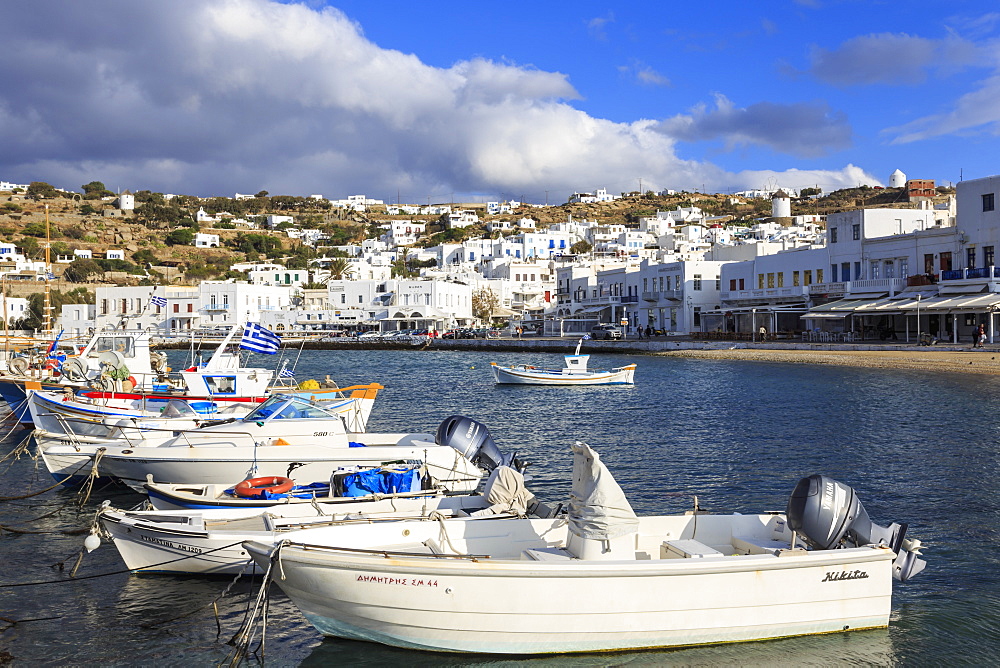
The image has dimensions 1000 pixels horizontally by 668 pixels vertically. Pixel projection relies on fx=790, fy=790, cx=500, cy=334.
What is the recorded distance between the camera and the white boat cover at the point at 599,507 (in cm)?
941

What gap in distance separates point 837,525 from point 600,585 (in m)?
3.33

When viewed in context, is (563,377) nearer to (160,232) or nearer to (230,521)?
(230,521)

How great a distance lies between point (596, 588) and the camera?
876 centimetres

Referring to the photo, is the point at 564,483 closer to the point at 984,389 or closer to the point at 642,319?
the point at 984,389

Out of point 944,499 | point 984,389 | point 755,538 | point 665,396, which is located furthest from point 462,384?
point 755,538

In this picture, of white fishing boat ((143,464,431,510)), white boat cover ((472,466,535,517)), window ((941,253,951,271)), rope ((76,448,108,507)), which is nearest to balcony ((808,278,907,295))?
window ((941,253,951,271))

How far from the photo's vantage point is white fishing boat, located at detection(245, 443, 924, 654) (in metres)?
8.66

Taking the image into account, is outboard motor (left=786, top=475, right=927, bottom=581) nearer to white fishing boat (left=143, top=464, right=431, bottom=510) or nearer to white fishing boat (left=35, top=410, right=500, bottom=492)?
white fishing boat (left=143, top=464, right=431, bottom=510)

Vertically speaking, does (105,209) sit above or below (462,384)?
above

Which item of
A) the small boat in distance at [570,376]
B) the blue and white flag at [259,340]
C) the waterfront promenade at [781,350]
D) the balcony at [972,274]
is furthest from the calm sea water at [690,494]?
the balcony at [972,274]

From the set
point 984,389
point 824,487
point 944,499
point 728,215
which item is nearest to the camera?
point 824,487

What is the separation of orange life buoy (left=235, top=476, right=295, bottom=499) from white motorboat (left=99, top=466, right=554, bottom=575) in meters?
0.89

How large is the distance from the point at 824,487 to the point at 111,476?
15.2m

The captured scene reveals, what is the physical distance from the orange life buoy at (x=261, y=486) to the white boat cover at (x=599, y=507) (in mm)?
5923
